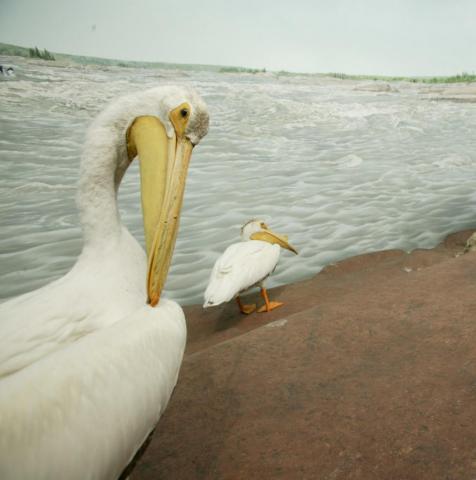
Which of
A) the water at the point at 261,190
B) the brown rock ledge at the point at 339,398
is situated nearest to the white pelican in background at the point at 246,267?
the water at the point at 261,190

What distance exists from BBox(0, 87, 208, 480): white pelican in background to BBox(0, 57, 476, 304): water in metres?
2.56

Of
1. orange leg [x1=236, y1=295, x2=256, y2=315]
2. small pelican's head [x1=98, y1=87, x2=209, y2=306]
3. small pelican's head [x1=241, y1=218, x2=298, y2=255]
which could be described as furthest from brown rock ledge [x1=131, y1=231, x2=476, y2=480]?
small pelican's head [x1=241, y1=218, x2=298, y2=255]

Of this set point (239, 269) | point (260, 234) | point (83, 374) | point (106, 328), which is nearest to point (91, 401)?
point (83, 374)

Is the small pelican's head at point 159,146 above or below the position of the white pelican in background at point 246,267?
above

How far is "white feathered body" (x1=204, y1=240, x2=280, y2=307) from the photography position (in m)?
3.10

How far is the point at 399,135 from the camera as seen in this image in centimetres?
1359

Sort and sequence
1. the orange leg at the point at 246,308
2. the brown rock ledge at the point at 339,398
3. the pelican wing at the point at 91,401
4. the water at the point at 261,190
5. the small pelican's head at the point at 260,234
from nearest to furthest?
1. the pelican wing at the point at 91,401
2. the brown rock ledge at the point at 339,398
3. the orange leg at the point at 246,308
4. the small pelican's head at the point at 260,234
5. the water at the point at 261,190

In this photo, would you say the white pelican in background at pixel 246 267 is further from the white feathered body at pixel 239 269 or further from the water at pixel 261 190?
the water at pixel 261 190

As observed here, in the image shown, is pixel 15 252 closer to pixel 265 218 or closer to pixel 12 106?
pixel 265 218

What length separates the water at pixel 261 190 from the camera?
483 centimetres

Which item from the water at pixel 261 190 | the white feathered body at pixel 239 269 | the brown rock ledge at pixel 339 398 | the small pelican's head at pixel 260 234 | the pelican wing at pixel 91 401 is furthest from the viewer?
the water at pixel 261 190

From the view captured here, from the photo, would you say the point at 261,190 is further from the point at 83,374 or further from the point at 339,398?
the point at 83,374

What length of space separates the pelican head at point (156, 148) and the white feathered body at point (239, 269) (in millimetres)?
1568

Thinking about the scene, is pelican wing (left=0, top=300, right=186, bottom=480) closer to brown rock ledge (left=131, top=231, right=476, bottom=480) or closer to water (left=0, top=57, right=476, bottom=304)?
brown rock ledge (left=131, top=231, right=476, bottom=480)
